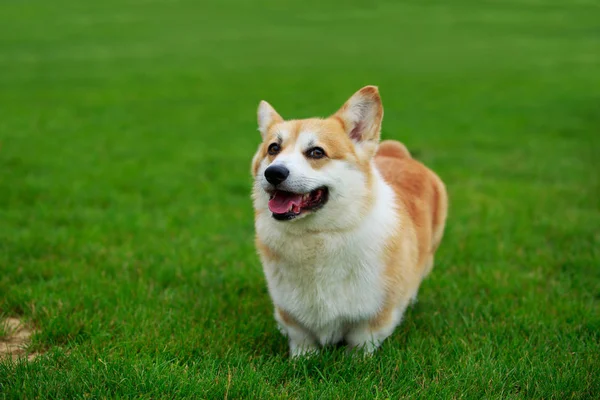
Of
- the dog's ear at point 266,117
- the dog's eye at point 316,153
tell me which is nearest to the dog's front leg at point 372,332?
the dog's eye at point 316,153

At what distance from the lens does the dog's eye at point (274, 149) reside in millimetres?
4137

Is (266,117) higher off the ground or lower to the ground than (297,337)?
higher

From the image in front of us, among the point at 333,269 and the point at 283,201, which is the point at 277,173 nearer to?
the point at 283,201

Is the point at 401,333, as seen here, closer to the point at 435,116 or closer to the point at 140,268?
the point at 140,268

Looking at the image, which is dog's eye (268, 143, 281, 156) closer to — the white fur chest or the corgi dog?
the corgi dog

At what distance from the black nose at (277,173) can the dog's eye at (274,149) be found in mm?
359

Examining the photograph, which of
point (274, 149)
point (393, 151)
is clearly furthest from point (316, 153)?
point (393, 151)

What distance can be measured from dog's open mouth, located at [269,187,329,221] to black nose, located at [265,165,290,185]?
0.13 meters

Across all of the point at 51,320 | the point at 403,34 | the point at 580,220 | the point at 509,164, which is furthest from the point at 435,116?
the point at 403,34

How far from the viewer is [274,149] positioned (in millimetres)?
4160

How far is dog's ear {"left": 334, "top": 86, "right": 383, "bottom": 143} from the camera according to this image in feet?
13.5

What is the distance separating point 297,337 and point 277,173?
1.08 m

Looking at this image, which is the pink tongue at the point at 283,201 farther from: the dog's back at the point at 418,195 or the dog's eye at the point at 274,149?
the dog's back at the point at 418,195

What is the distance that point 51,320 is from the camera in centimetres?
439
